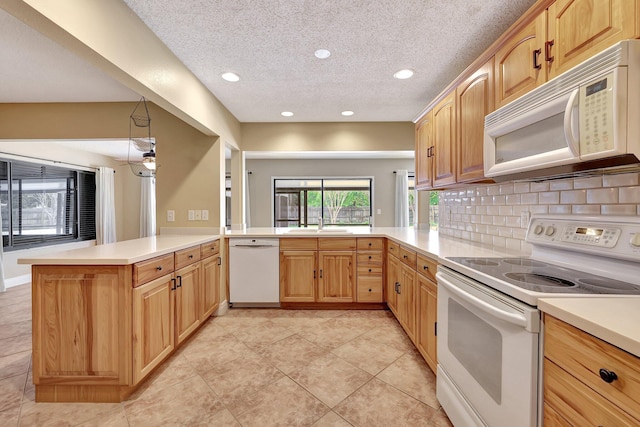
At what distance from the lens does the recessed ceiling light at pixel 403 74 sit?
2.26 metres

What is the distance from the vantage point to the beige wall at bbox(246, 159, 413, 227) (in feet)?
20.3

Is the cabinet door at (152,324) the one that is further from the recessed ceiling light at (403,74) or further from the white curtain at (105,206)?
the white curtain at (105,206)

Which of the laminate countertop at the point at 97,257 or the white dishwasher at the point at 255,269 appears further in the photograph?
the white dishwasher at the point at 255,269

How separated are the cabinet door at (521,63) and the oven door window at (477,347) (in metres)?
1.17

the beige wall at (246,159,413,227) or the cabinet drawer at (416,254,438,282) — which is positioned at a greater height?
the beige wall at (246,159,413,227)

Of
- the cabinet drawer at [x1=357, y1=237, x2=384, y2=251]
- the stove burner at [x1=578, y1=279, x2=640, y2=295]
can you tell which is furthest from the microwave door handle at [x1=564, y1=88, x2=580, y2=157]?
the cabinet drawer at [x1=357, y1=237, x2=384, y2=251]

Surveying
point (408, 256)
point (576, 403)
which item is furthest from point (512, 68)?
point (576, 403)

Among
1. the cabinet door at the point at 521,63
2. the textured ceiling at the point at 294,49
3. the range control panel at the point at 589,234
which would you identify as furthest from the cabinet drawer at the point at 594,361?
the textured ceiling at the point at 294,49

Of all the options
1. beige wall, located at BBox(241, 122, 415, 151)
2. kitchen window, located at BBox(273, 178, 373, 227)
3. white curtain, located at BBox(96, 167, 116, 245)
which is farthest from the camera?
kitchen window, located at BBox(273, 178, 373, 227)

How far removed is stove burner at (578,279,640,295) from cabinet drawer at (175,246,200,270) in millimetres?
2328

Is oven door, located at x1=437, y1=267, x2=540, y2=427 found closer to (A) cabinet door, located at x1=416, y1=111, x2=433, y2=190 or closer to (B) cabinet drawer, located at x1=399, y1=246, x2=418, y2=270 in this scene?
(B) cabinet drawer, located at x1=399, y1=246, x2=418, y2=270

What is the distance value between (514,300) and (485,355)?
32cm

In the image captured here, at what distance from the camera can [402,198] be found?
611 cm

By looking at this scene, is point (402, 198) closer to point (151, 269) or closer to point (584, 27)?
point (584, 27)
